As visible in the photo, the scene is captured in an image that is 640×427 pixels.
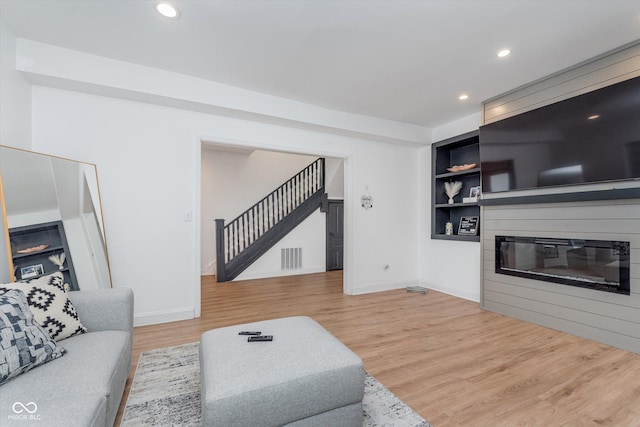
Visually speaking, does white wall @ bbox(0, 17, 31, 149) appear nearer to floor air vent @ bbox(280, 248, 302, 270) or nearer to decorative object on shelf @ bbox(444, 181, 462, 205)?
floor air vent @ bbox(280, 248, 302, 270)

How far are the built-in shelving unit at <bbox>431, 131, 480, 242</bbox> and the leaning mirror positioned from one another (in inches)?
179

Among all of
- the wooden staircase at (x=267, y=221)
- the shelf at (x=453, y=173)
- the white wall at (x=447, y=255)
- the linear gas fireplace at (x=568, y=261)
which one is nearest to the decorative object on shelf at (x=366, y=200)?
the white wall at (x=447, y=255)

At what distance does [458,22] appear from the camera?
2.26 metres

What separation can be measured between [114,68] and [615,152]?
4.82 meters

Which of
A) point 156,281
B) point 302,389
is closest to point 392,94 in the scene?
point 302,389

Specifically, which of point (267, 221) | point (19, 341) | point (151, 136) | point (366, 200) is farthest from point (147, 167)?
point (267, 221)

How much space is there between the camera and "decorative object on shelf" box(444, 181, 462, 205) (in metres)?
4.57

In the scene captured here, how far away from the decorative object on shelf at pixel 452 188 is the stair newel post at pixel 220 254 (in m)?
4.07

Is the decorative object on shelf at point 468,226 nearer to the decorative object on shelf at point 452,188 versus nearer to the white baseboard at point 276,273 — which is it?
the decorative object on shelf at point 452,188

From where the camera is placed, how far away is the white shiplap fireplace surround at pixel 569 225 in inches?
101

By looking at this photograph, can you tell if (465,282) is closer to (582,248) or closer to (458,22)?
(582,248)

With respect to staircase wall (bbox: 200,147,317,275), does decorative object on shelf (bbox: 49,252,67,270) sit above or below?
below

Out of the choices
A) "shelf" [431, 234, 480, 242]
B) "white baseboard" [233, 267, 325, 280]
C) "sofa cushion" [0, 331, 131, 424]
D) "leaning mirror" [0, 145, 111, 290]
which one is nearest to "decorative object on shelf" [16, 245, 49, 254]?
"leaning mirror" [0, 145, 111, 290]

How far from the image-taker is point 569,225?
2.96 m
